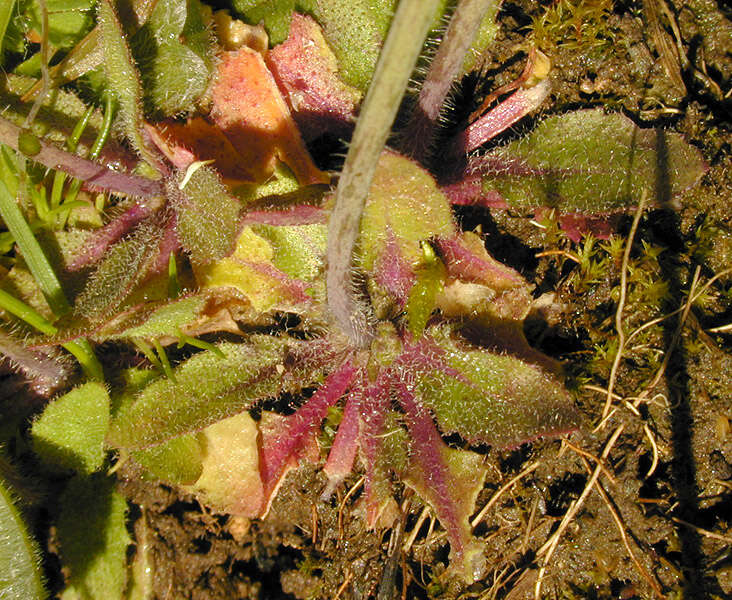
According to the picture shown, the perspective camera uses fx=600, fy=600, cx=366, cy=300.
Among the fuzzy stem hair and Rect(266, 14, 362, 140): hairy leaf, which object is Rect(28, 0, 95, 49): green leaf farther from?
the fuzzy stem hair

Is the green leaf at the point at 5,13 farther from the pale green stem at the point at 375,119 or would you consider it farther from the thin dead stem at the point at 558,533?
the thin dead stem at the point at 558,533

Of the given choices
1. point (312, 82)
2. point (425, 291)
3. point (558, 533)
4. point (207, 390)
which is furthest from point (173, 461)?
point (312, 82)

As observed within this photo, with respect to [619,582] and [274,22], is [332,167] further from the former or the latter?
[619,582]

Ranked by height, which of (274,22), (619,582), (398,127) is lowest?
(619,582)

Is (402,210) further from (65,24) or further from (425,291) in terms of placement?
(65,24)

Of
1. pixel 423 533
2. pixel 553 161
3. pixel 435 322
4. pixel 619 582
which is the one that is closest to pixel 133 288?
pixel 435 322

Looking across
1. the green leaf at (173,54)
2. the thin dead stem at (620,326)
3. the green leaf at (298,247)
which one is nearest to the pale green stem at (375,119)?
the green leaf at (298,247)
